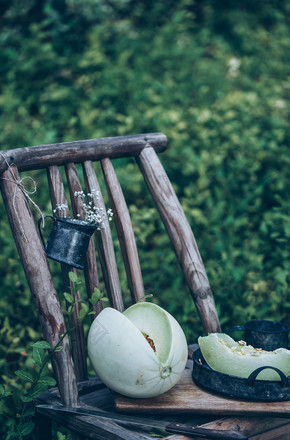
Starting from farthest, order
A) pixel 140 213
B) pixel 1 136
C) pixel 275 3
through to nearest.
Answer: pixel 275 3, pixel 1 136, pixel 140 213

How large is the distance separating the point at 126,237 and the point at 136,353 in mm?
498

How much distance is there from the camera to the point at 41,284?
157cm

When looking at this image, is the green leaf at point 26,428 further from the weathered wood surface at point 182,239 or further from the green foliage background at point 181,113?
the green foliage background at point 181,113

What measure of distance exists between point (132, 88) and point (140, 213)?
148 cm

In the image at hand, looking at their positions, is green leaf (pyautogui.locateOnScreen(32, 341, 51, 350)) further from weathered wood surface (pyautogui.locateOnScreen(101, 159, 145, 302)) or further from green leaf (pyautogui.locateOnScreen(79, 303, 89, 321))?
weathered wood surface (pyautogui.locateOnScreen(101, 159, 145, 302))

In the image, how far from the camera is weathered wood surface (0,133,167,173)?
5.33 ft

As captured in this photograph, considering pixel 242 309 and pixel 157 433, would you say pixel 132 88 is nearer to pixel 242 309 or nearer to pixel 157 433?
pixel 242 309

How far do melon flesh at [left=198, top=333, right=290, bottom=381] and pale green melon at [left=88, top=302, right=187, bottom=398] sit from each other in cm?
8

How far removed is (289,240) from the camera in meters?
2.61

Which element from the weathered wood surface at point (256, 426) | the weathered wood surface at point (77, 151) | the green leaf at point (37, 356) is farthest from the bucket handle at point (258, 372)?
the weathered wood surface at point (77, 151)

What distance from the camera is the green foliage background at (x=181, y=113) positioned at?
2.76 metres

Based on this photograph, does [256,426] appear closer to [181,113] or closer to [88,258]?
[88,258]

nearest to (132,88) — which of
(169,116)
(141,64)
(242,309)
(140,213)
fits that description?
(141,64)

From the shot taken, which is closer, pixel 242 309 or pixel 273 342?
pixel 273 342
